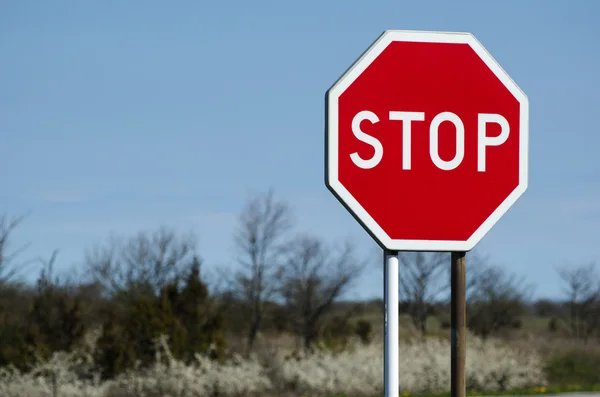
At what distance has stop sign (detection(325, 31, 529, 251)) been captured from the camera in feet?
7.55

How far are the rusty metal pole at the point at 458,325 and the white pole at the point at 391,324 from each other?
186 mm

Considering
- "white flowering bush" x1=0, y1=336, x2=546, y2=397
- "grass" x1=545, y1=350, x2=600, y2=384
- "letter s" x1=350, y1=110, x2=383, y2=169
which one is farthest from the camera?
"grass" x1=545, y1=350, x2=600, y2=384

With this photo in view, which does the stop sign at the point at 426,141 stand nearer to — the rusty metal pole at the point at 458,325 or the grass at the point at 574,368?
the rusty metal pole at the point at 458,325

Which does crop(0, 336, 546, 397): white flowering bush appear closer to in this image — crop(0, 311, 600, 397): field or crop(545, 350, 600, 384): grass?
crop(0, 311, 600, 397): field

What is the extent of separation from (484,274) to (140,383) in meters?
14.1

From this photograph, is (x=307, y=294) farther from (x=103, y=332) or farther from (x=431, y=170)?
(x=431, y=170)

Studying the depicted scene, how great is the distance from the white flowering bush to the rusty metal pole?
14.7m

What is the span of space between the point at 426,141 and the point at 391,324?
54cm

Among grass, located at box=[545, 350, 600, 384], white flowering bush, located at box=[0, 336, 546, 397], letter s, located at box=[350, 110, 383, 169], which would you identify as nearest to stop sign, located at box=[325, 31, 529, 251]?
letter s, located at box=[350, 110, 383, 169]

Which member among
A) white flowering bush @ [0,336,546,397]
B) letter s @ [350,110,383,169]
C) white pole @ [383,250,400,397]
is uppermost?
letter s @ [350,110,383,169]

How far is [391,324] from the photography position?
2.34 metres

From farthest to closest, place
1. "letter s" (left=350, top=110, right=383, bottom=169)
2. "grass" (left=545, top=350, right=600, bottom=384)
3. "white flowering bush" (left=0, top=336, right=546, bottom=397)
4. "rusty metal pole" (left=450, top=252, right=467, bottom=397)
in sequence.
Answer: "grass" (left=545, top=350, right=600, bottom=384)
"white flowering bush" (left=0, top=336, right=546, bottom=397)
"rusty metal pole" (left=450, top=252, right=467, bottom=397)
"letter s" (left=350, top=110, right=383, bottom=169)

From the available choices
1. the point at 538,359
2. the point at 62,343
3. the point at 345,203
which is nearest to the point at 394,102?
the point at 345,203

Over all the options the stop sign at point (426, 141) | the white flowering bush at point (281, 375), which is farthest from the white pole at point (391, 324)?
the white flowering bush at point (281, 375)
